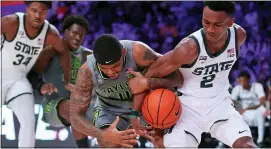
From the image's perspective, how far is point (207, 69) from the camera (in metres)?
4.07

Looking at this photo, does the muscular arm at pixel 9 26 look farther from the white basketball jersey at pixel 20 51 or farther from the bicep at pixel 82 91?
the bicep at pixel 82 91

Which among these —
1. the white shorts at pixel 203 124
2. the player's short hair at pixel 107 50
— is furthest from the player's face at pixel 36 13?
the white shorts at pixel 203 124

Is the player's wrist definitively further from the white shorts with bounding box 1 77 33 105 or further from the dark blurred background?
the dark blurred background

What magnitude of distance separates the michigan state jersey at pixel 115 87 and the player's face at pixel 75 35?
1475 mm

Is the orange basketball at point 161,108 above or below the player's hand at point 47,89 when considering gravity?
above

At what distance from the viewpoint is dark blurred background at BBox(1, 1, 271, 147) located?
979cm

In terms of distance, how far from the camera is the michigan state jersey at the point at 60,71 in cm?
600

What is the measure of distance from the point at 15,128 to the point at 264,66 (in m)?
5.26

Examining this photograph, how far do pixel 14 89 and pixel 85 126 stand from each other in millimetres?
1691

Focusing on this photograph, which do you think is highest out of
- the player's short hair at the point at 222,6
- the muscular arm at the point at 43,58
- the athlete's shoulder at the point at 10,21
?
the player's short hair at the point at 222,6

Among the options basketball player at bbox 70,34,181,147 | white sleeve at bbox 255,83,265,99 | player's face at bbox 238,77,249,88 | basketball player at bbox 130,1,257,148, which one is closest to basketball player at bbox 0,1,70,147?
basketball player at bbox 70,34,181,147

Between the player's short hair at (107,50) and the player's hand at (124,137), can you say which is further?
the player's short hair at (107,50)

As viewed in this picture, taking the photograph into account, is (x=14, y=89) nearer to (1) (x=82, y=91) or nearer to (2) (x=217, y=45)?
(1) (x=82, y=91)

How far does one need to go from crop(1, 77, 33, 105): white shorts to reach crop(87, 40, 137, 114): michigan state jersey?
1.27 meters
